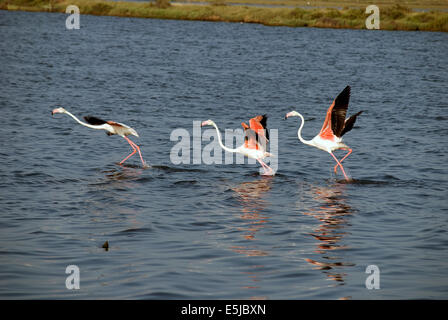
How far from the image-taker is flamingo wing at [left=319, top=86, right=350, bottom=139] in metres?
15.4

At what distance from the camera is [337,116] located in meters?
16.1

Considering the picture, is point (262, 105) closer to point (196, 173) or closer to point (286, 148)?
point (286, 148)

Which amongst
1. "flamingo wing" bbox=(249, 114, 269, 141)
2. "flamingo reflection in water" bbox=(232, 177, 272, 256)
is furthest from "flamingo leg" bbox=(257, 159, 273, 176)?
"flamingo wing" bbox=(249, 114, 269, 141)

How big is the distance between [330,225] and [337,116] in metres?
4.33

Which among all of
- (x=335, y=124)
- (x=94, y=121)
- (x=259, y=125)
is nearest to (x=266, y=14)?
(x=335, y=124)

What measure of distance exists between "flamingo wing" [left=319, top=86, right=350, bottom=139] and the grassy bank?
2305 inches

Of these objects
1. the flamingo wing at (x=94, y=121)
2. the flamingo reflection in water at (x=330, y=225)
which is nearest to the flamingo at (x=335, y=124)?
the flamingo reflection in water at (x=330, y=225)

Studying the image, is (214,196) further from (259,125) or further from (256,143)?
(256,143)

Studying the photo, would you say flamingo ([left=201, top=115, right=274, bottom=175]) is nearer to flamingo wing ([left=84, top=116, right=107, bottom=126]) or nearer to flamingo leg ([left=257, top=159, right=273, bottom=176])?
flamingo leg ([left=257, top=159, right=273, bottom=176])

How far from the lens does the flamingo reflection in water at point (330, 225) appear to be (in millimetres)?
10406

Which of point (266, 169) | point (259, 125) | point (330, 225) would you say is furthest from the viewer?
point (266, 169)

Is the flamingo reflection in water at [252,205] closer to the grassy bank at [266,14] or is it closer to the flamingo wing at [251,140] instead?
the flamingo wing at [251,140]

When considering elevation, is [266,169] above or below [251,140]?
below
